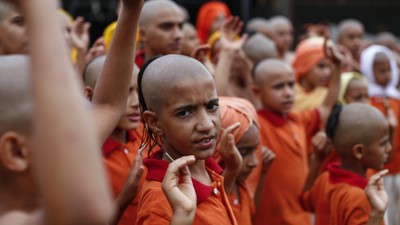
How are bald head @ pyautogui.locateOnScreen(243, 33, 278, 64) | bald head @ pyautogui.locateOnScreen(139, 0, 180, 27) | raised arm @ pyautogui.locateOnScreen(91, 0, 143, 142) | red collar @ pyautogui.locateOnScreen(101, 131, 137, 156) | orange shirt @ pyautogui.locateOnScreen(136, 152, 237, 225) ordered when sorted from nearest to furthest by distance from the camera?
raised arm @ pyautogui.locateOnScreen(91, 0, 143, 142) → orange shirt @ pyautogui.locateOnScreen(136, 152, 237, 225) → red collar @ pyautogui.locateOnScreen(101, 131, 137, 156) → bald head @ pyautogui.locateOnScreen(139, 0, 180, 27) → bald head @ pyautogui.locateOnScreen(243, 33, 278, 64)

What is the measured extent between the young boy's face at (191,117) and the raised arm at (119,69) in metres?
0.60

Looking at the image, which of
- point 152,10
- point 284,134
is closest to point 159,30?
point 152,10

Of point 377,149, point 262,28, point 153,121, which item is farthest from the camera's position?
point 262,28

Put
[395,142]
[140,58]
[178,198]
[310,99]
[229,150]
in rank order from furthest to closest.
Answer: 1. [395,142]
2. [310,99]
3. [140,58]
4. [229,150]
5. [178,198]

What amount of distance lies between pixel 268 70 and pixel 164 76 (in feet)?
9.18

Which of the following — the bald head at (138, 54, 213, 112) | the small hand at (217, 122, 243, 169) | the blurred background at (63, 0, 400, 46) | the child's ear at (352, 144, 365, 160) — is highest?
the bald head at (138, 54, 213, 112)

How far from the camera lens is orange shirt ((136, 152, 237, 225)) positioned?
275 centimetres

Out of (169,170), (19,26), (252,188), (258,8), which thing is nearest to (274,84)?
(252,188)

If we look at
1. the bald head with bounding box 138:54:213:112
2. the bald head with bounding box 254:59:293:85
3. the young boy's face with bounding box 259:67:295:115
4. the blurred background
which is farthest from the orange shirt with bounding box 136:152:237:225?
the blurred background

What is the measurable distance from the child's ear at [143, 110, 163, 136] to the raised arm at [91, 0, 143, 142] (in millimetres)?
681

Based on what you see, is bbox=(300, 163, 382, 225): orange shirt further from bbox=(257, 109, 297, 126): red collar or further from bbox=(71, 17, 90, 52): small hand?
bbox=(71, 17, 90, 52): small hand

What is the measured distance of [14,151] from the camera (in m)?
1.68

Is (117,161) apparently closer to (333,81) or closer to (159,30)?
(159,30)

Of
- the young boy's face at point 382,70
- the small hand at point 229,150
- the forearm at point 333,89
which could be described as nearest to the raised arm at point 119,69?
the small hand at point 229,150
